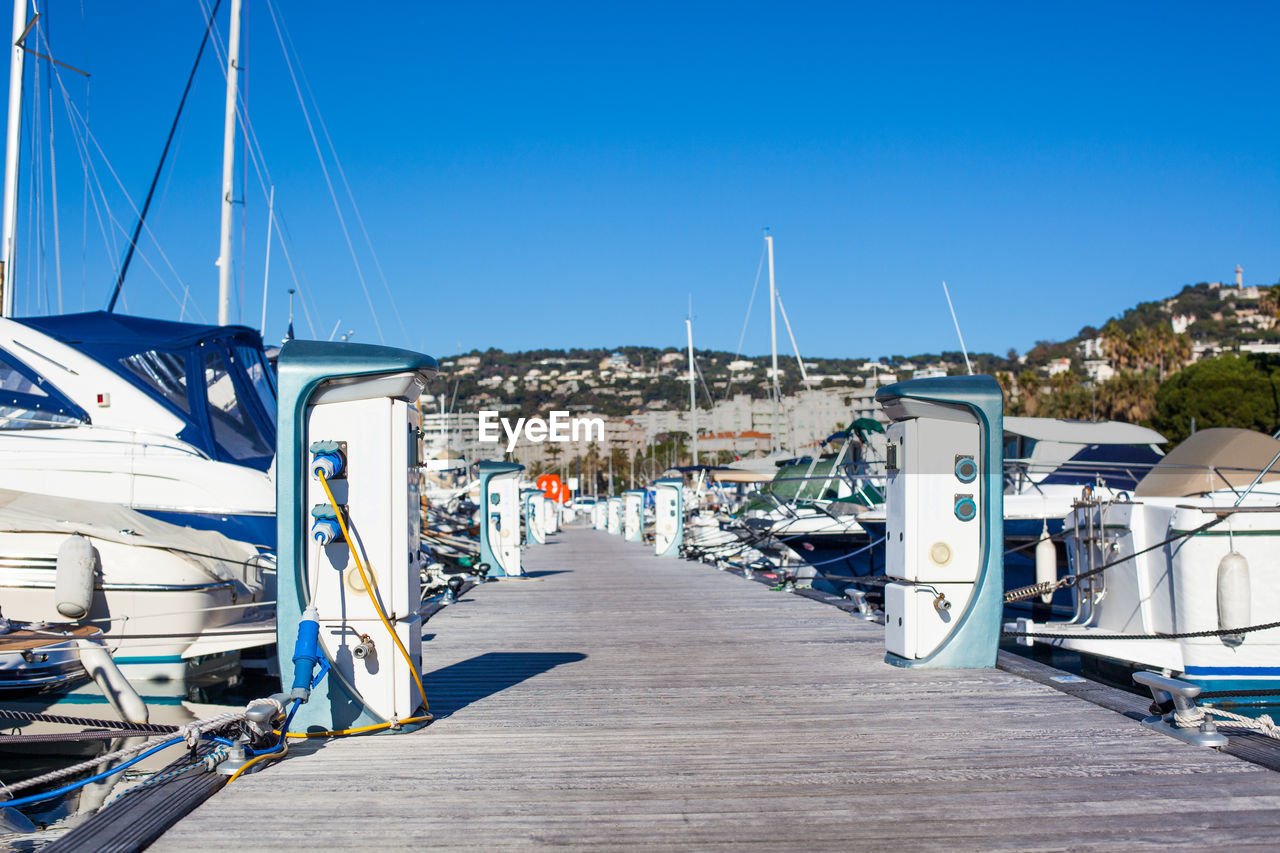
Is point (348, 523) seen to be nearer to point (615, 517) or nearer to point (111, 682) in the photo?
point (111, 682)

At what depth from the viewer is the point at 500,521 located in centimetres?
1869

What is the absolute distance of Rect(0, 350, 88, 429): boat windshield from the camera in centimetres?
1292

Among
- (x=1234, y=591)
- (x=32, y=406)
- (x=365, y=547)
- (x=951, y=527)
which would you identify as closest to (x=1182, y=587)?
(x=1234, y=591)

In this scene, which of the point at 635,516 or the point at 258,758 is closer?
the point at 258,758

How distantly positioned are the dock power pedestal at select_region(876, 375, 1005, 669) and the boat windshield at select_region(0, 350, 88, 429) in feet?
34.1

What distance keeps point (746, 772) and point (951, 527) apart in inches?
130

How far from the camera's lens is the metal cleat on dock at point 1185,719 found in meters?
5.23

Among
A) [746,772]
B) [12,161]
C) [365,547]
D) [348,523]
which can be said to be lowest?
[746,772]

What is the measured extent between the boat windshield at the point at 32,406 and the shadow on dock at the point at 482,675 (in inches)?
289

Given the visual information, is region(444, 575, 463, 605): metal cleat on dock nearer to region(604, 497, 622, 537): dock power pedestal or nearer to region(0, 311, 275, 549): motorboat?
region(0, 311, 275, 549): motorboat

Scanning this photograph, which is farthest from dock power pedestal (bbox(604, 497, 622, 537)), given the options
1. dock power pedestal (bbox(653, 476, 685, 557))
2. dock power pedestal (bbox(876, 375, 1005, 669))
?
dock power pedestal (bbox(876, 375, 1005, 669))

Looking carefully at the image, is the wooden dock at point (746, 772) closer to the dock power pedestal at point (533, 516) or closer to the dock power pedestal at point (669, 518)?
the dock power pedestal at point (669, 518)

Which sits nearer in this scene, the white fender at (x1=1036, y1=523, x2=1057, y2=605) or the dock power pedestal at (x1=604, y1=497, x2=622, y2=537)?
the white fender at (x1=1036, y1=523, x2=1057, y2=605)

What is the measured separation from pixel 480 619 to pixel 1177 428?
175ft
